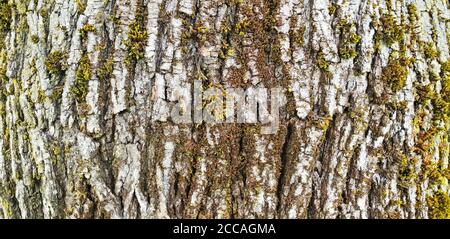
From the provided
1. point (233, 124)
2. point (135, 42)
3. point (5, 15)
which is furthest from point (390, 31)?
point (5, 15)

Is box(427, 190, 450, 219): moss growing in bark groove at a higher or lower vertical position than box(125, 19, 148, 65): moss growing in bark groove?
lower

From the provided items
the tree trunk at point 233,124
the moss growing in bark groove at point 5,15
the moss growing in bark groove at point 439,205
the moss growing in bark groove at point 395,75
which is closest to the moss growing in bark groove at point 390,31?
the tree trunk at point 233,124

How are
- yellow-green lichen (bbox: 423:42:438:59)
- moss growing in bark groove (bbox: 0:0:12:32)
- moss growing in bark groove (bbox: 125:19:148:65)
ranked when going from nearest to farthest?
moss growing in bark groove (bbox: 125:19:148:65)
yellow-green lichen (bbox: 423:42:438:59)
moss growing in bark groove (bbox: 0:0:12:32)

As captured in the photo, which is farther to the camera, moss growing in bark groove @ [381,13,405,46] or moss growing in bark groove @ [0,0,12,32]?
moss growing in bark groove @ [0,0,12,32]

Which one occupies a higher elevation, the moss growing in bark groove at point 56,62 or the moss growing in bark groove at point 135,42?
the moss growing in bark groove at point 135,42

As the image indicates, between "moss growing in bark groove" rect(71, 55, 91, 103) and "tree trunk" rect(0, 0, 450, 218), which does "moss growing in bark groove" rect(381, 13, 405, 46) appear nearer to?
"tree trunk" rect(0, 0, 450, 218)

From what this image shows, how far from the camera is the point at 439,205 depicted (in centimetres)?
282

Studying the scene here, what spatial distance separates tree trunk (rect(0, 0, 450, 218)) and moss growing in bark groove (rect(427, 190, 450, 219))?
0.18 m

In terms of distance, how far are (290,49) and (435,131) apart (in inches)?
36.7

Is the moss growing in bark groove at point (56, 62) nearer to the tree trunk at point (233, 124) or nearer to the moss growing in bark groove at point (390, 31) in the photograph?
the tree trunk at point (233, 124)

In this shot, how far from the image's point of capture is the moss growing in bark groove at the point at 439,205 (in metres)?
2.80

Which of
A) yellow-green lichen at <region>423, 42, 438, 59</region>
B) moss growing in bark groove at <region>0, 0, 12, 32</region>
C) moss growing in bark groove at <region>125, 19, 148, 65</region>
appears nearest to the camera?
moss growing in bark groove at <region>125, 19, 148, 65</region>

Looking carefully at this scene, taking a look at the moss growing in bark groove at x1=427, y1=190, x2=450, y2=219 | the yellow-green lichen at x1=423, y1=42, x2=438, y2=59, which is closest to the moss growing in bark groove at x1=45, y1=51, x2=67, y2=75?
the yellow-green lichen at x1=423, y1=42, x2=438, y2=59

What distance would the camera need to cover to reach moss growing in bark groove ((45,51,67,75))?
105 inches
